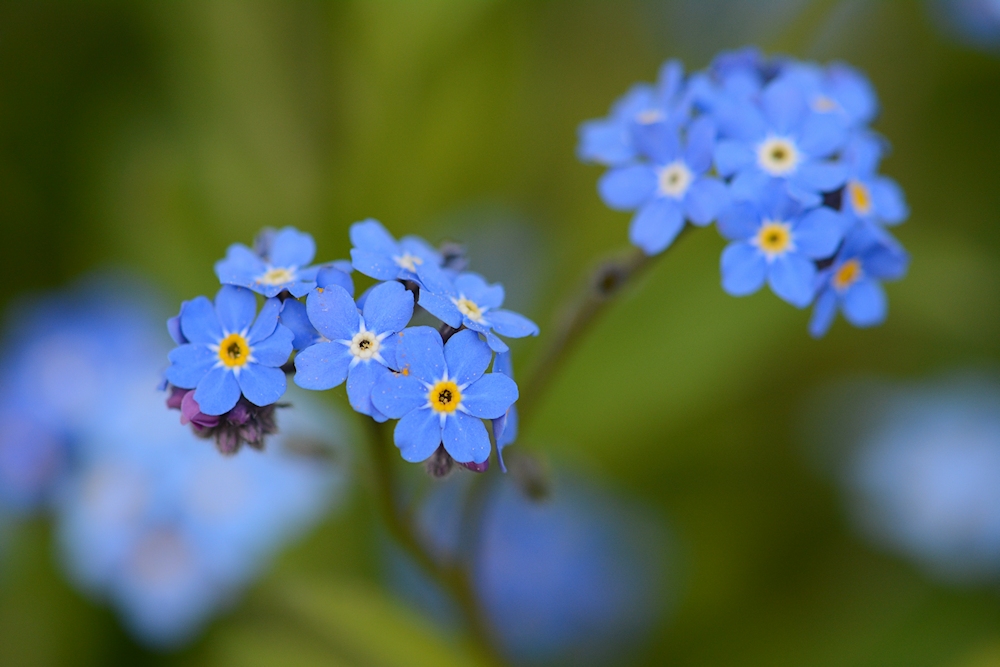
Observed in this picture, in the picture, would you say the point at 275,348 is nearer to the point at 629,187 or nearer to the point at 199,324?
the point at 199,324

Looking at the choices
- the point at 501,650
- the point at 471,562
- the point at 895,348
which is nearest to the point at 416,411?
the point at 471,562

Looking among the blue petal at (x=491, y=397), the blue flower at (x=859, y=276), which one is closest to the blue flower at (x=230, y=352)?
the blue petal at (x=491, y=397)

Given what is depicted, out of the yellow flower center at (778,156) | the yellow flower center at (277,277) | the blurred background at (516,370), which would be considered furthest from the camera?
the blurred background at (516,370)

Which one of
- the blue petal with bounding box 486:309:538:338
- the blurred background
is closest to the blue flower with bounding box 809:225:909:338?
the blue petal with bounding box 486:309:538:338

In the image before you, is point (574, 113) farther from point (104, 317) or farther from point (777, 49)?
point (104, 317)

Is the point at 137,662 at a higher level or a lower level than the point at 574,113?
lower

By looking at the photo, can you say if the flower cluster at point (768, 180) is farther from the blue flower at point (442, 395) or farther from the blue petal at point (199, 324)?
the blue petal at point (199, 324)

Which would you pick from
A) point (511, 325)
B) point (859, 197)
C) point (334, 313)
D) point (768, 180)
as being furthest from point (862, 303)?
point (334, 313)
